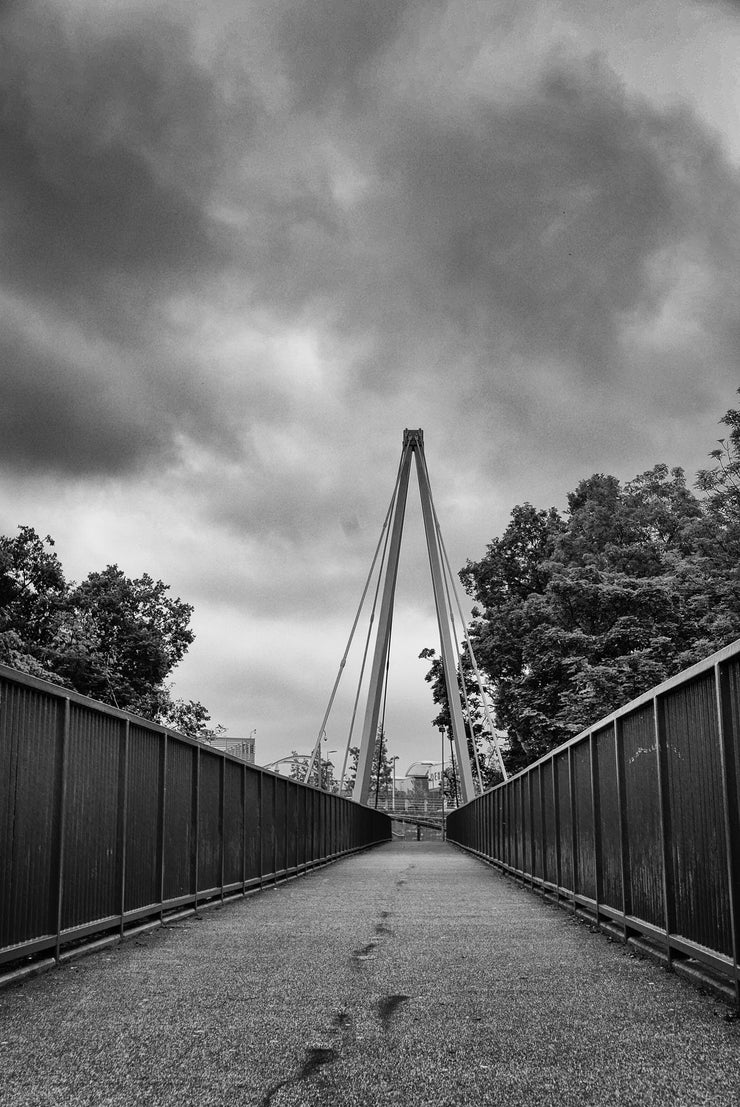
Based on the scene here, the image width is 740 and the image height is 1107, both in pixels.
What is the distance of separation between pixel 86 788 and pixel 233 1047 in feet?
12.3

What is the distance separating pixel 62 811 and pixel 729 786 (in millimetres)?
4351

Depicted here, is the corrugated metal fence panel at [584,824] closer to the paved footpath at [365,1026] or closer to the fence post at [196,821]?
the paved footpath at [365,1026]

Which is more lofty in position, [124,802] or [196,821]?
[124,802]

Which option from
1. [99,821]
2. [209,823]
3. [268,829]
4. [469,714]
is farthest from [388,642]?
[99,821]

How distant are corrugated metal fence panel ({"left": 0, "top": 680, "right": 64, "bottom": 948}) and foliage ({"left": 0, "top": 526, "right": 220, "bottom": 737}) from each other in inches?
1321

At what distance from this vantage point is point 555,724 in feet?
105

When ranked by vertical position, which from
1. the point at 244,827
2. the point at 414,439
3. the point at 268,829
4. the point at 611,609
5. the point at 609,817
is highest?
the point at 414,439

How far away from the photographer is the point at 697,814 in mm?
6531

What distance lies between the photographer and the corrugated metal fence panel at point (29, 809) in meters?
6.55

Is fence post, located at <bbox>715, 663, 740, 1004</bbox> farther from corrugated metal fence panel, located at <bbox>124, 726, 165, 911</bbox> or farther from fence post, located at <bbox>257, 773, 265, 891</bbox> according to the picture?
fence post, located at <bbox>257, 773, 265, 891</bbox>

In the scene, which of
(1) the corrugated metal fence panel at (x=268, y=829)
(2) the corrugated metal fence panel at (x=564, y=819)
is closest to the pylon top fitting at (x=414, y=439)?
(1) the corrugated metal fence panel at (x=268, y=829)

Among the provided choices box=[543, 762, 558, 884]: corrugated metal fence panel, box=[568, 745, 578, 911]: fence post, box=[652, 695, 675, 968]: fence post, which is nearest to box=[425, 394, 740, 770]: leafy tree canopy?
box=[543, 762, 558, 884]: corrugated metal fence panel

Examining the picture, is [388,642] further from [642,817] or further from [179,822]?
[642,817]

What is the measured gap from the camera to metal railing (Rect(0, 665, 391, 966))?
6.73 meters
